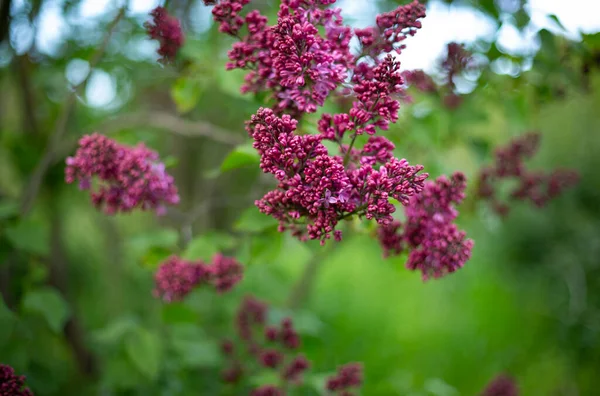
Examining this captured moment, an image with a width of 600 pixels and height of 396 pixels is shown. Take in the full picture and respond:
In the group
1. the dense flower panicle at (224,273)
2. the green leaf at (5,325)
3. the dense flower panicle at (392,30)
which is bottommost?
the green leaf at (5,325)

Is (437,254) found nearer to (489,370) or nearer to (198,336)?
(198,336)

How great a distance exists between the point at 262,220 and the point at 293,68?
1.83 ft

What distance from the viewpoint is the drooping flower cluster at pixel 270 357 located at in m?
1.79

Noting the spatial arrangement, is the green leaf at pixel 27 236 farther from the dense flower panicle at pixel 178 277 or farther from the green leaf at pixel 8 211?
the dense flower panicle at pixel 178 277

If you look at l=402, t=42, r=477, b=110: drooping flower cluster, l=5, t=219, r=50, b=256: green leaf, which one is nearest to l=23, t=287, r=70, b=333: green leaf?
l=5, t=219, r=50, b=256: green leaf

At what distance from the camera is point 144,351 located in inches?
79.8

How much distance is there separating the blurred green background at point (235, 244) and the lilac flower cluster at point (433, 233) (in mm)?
359

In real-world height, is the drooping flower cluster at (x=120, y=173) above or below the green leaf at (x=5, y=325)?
above

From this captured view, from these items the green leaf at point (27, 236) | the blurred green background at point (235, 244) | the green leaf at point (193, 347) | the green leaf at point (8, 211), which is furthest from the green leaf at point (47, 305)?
the green leaf at point (193, 347)

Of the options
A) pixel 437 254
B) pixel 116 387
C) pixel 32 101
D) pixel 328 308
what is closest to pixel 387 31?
pixel 437 254

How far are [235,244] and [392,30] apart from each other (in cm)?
112

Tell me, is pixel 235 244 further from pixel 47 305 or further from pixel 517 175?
pixel 517 175

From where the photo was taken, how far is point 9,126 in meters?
3.80

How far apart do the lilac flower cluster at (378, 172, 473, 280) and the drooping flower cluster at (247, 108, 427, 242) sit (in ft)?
0.76
